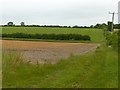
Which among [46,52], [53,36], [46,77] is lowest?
[53,36]

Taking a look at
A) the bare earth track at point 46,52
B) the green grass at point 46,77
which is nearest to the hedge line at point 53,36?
the bare earth track at point 46,52

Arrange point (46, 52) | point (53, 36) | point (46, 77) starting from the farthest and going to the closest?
point (53, 36), point (46, 52), point (46, 77)

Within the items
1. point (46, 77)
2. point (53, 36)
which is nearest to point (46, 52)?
point (46, 77)

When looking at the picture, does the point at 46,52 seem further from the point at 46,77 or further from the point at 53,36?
the point at 53,36

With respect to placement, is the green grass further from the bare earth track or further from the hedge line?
the hedge line

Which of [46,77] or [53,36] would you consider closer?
[46,77]

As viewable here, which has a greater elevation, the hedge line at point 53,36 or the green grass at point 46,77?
the green grass at point 46,77

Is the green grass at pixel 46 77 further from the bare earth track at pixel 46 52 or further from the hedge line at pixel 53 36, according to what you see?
the hedge line at pixel 53 36

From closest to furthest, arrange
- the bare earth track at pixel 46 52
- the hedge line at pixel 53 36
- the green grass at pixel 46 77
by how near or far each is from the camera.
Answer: the green grass at pixel 46 77 < the bare earth track at pixel 46 52 < the hedge line at pixel 53 36

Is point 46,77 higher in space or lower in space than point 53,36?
higher

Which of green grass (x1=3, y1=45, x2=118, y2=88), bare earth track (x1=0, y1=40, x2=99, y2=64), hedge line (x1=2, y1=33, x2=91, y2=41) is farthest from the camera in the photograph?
hedge line (x1=2, y1=33, x2=91, y2=41)

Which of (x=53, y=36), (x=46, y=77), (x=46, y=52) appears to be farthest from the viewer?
(x=53, y=36)

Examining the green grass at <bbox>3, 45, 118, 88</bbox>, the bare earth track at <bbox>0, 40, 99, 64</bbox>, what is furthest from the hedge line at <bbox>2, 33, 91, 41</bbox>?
Result: the green grass at <bbox>3, 45, 118, 88</bbox>

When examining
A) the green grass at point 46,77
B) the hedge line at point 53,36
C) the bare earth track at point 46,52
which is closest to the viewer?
the green grass at point 46,77
